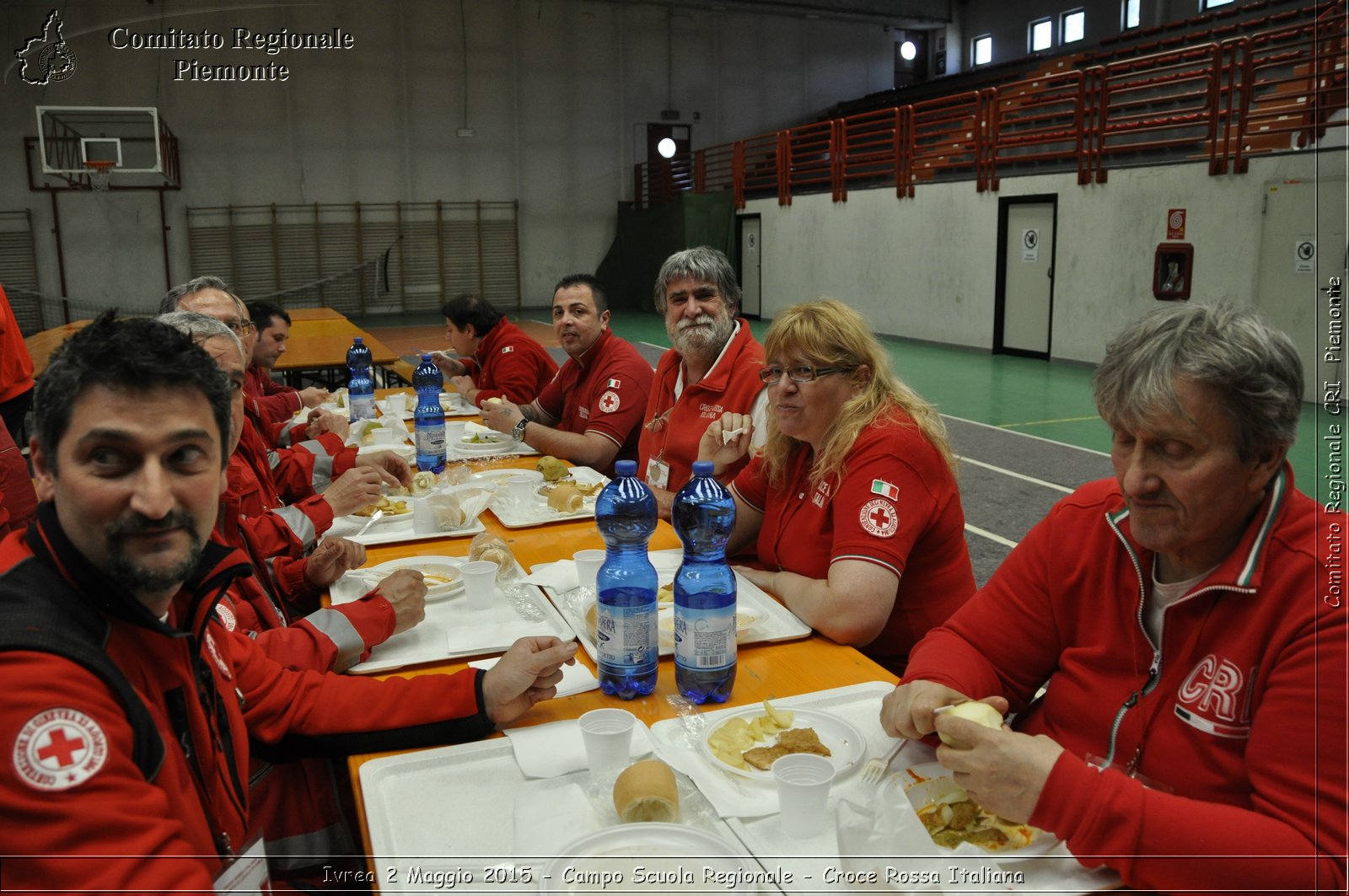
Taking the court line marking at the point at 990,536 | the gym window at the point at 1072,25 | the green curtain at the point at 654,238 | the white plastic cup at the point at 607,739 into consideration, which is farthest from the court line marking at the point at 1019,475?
the gym window at the point at 1072,25

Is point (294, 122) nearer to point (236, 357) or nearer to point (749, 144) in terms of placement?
point (749, 144)

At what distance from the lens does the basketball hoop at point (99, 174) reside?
1310cm

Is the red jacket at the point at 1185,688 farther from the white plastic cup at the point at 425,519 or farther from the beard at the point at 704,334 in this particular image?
the beard at the point at 704,334

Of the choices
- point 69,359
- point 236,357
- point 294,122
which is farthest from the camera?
point 294,122

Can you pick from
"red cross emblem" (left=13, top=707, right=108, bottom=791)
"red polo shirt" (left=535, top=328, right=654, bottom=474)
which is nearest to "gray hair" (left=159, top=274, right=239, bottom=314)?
"red polo shirt" (left=535, top=328, right=654, bottom=474)

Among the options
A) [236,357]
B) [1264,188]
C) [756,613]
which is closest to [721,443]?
[756,613]

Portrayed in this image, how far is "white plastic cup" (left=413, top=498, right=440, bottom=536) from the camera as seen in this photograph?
2781 mm

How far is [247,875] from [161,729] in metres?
0.23

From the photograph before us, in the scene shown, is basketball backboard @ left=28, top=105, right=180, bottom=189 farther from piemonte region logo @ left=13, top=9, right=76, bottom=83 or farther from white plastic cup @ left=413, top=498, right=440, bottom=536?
white plastic cup @ left=413, top=498, right=440, bottom=536

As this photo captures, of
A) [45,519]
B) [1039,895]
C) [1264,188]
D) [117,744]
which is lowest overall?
[1039,895]

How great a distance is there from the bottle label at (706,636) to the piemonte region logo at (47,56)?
18.2m

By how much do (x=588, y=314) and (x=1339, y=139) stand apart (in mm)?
7333

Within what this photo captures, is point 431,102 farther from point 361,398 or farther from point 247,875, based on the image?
point 247,875

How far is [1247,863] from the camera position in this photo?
3.60 feet
